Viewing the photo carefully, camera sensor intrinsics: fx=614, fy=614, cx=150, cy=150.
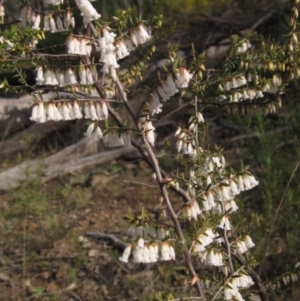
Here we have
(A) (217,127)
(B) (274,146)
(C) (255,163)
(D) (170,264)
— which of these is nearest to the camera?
(D) (170,264)

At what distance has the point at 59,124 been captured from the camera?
733 cm

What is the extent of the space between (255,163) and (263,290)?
2595 mm

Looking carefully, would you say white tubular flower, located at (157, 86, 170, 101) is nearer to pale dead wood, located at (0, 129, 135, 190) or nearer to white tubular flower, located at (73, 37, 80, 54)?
white tubular flower, located at (73, 37, 80, 54)

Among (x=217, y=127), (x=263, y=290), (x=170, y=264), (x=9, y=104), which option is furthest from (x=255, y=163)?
(x=9, y=104)

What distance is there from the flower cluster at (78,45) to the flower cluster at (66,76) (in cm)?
8

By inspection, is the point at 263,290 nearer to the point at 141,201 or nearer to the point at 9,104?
the point at 141,201

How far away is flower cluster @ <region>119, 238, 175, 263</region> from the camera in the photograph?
90.3 inches

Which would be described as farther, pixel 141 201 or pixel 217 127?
pixel 217 127

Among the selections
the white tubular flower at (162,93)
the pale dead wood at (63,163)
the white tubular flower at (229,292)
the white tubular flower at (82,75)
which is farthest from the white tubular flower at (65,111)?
the pale dead wood at (63,163)

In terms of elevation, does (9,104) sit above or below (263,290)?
above

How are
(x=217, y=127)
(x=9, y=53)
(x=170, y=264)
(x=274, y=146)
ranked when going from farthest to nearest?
(x=217, y=127) < (x=274, y=146) < (x=170, y=264) < (x=9, y=53)

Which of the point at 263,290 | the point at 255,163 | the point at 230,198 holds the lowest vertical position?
the point at 263,290

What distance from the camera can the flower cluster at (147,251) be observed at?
7.52ft

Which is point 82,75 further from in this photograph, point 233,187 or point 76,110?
point 233,187
